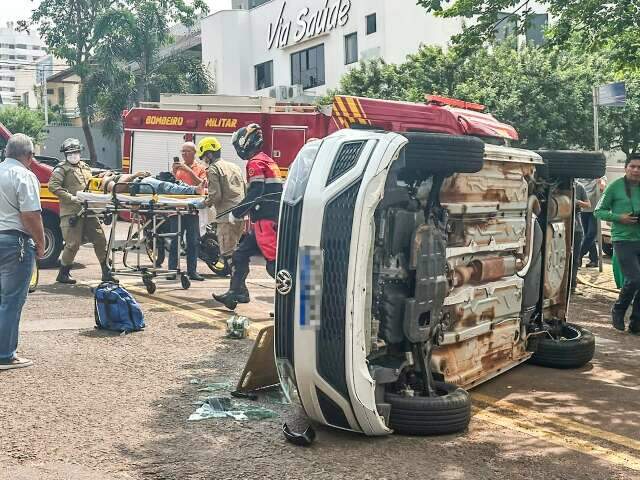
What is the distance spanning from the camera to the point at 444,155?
4.53 meters

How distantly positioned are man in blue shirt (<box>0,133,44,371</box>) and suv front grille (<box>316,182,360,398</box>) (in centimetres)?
296

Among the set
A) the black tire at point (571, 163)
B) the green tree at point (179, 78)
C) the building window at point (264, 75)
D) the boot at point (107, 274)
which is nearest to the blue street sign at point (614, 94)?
the black tire at point (571, 163)

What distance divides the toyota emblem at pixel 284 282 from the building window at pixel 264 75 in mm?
39230

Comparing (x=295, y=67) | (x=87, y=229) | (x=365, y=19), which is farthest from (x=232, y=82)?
(x=87, y=229)

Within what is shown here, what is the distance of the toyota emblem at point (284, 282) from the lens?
436cm

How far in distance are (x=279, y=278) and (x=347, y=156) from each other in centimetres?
75

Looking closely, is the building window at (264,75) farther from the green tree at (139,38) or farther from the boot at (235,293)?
the boot at (235,293)

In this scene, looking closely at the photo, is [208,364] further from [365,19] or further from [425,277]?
[365,19]

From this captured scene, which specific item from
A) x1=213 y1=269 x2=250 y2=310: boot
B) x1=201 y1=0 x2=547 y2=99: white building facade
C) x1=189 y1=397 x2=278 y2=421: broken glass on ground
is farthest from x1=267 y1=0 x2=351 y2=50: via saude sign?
x1=189 y1=397 x2=278 y2=421: broken glass on ground

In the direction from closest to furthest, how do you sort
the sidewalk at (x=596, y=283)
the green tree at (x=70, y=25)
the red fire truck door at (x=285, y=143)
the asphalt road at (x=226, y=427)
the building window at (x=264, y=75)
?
the asphalt road at (x=226, y=427), the sidewalk at (x=596, y=283), the red fire truck door at (x=285, y=143), the building window at (x=264, y=75), the green tree at (x=70, y=25)

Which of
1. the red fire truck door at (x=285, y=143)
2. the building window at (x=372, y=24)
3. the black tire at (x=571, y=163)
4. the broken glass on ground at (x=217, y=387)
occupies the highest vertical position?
the building window at (x=372, y=24)

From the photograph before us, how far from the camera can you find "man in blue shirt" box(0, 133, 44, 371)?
621 centimetres

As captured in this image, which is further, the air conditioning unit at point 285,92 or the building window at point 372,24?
the air conditioning unit at point 285,92

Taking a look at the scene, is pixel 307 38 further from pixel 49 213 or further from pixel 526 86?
pixel 49 213
